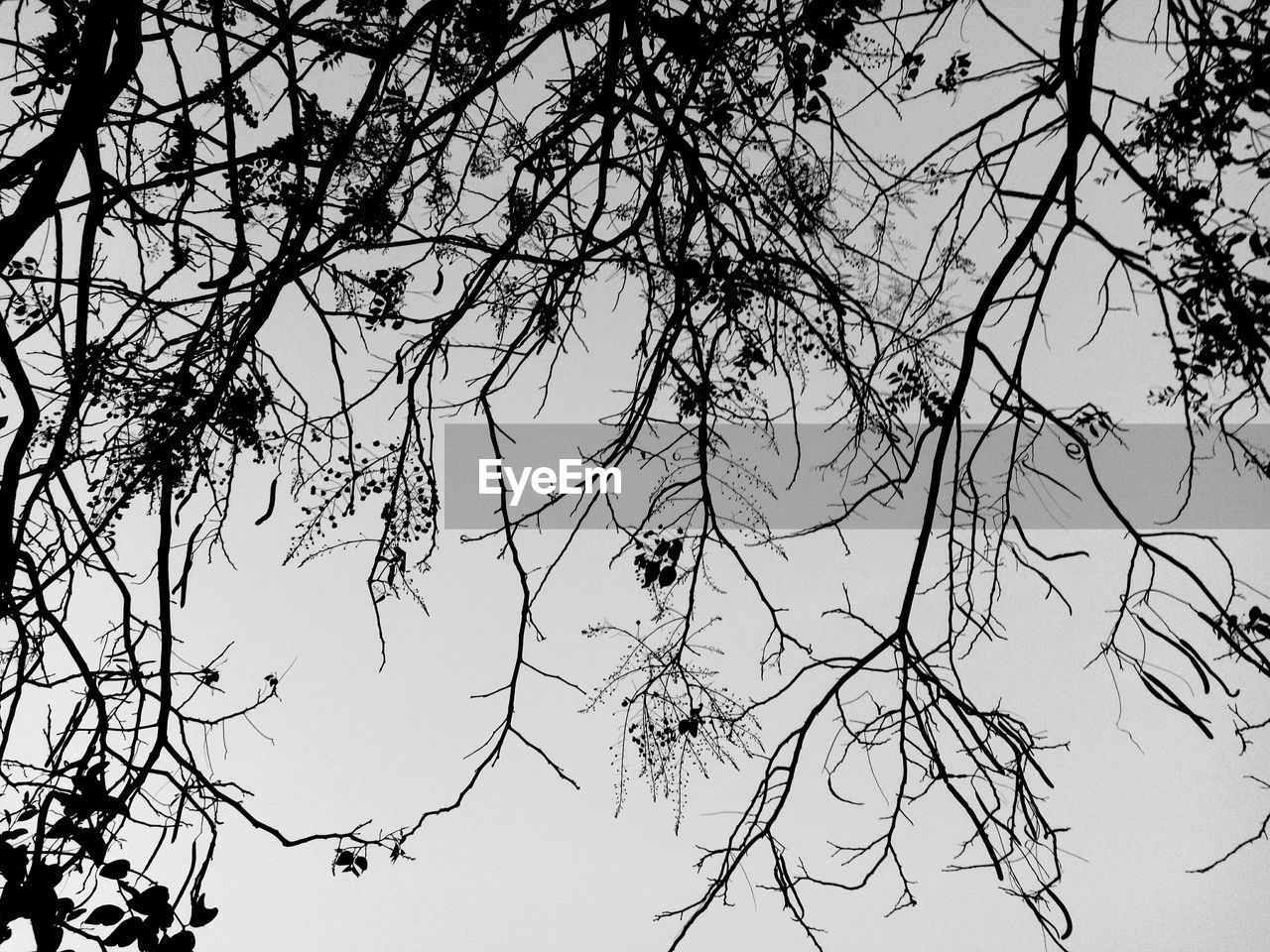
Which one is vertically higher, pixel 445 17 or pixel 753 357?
pixel 445 17

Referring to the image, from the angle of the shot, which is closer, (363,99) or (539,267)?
(363,99)

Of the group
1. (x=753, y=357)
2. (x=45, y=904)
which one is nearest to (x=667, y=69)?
(x=753, y=357)

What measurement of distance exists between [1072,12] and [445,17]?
4.96 ft

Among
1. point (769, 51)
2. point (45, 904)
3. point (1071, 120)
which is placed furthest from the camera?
point (769, 51)

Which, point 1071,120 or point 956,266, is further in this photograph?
point 956,266

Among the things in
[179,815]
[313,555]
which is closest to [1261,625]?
[313,555]

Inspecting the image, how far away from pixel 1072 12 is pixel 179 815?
7.83 ft

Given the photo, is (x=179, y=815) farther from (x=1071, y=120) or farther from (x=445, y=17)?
(x=1071, y=120)

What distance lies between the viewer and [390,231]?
2188mm

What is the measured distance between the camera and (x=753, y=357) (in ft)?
7.17

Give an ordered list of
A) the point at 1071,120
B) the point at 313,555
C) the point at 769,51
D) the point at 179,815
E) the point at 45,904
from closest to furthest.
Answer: the point at 45,904 < the point at 1071,120 < the point at 179,815 < the point at 313,555 < the point at 769,51

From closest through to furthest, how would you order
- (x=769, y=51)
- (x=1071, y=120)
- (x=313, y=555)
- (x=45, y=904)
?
(x=45, y=904)
(x=1071, y=120)
(x=313, y=555)
(x=769, y=51)

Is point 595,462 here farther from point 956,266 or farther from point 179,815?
point 179,815

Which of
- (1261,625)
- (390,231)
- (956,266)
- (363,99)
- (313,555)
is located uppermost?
(363,99)
